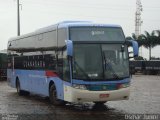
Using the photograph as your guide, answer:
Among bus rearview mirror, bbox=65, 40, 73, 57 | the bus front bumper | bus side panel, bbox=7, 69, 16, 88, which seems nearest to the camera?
bus rearview mirror, bbox=65, 40, 73, 57

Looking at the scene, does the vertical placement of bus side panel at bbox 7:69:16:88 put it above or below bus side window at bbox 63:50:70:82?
below

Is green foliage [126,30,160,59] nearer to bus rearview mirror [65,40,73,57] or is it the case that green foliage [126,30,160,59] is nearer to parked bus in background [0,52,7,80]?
parked bus in background [0,52,7,80]

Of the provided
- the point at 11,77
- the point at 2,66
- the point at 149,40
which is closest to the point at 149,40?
the point at 149,40

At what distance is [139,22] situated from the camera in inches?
3713

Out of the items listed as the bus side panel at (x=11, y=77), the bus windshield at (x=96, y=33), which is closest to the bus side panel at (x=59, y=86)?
the bus windshield at (x=96, y=33)

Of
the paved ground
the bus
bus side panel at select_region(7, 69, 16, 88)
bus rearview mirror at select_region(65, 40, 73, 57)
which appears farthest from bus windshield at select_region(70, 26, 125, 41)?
bus side panel at select_region(7, 69, 16, 88)

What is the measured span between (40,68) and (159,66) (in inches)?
1821

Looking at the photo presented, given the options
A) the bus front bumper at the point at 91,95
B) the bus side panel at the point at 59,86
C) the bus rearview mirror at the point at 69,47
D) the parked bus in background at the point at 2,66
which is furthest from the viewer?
the parked bus in background at the point at 2,66

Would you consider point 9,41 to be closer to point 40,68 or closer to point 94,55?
point 40,68

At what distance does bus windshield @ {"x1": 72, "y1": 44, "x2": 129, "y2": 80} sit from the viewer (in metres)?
15.8

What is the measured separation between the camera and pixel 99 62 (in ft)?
52.3

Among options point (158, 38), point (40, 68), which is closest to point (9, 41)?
point (40, 68)

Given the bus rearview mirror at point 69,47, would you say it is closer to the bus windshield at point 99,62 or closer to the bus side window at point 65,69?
the bus windshield at point 99,62

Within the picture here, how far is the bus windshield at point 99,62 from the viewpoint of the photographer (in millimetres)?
15750
